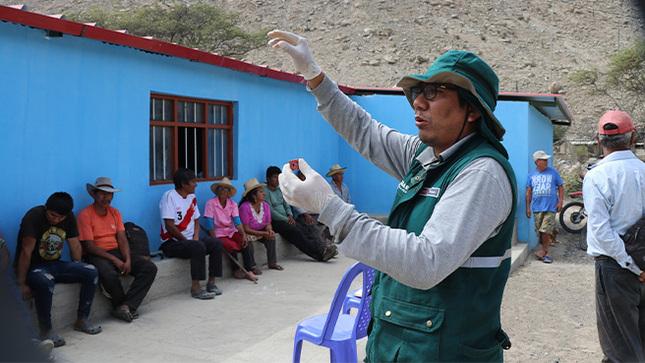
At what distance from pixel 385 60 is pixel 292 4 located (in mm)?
11523

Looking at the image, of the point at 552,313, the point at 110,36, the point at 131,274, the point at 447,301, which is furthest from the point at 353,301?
the point at 110,36

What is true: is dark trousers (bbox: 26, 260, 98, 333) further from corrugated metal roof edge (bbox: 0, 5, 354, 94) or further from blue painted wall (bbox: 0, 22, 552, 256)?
corrugated metal roof edge (bbox: 0, 5, 354, 94)

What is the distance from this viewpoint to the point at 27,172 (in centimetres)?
499

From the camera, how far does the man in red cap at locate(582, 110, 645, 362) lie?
116 inches

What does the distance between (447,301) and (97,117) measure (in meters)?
5.02

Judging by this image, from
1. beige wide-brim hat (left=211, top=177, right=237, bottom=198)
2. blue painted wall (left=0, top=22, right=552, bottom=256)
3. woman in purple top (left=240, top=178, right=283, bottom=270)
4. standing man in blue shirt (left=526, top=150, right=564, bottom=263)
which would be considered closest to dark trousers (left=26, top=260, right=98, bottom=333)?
blue painted wall (left=0, top=22, right=552, bottom=256)

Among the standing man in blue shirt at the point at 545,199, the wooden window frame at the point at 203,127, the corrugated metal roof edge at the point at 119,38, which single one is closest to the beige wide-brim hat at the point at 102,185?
the wooden window frame at the point at 203,127

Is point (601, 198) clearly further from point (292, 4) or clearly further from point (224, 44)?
point (292, 4)

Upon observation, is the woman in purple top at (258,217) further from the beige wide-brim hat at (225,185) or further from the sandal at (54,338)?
the sandal at (54,338)

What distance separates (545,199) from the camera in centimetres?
892

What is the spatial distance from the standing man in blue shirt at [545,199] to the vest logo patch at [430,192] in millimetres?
7877

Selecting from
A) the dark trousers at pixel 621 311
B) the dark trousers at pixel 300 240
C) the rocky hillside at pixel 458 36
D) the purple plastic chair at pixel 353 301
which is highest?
the rocky hillside at pixel 458 36

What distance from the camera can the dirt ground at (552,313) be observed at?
4.65 m

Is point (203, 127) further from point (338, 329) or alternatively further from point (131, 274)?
point (338, 329)
